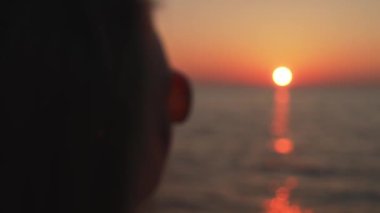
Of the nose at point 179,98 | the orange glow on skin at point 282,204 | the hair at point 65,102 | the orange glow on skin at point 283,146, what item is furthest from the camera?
the orange glow on skin at point 283,146

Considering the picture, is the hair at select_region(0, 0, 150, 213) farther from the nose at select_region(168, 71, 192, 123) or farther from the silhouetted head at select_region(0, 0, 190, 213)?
the nose at select_region(168, 71, 192, 123)

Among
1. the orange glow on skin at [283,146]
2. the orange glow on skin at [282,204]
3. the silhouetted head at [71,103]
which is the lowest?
the silhouetted head at [71,103]

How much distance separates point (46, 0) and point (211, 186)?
37.3ft

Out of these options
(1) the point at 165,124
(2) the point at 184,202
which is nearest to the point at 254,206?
(2) the point at 184,202

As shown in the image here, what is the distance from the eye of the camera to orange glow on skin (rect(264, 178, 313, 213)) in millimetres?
9891

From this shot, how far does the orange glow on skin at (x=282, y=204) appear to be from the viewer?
9891 mm

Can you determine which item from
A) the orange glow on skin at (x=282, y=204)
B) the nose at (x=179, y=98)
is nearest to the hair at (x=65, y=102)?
the nose at (x=179, y=98)

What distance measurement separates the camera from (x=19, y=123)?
0.56 metres

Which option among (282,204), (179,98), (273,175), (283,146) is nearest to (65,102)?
(179,98)

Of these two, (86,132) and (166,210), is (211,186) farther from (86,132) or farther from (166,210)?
(86,132)

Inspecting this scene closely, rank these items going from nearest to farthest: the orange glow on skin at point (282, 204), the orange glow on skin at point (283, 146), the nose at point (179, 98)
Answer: the nose at point (179, 98)
the orange glow on skin at point (282, 204)
the orange glow on skin at point (283, 146)

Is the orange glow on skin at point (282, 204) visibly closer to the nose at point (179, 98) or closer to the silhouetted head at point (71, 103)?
the nose at point (179, 98)

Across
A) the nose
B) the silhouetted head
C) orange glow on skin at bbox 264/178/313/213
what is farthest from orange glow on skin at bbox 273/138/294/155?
the silhouetted head

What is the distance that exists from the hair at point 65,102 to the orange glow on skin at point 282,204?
9539 mm
